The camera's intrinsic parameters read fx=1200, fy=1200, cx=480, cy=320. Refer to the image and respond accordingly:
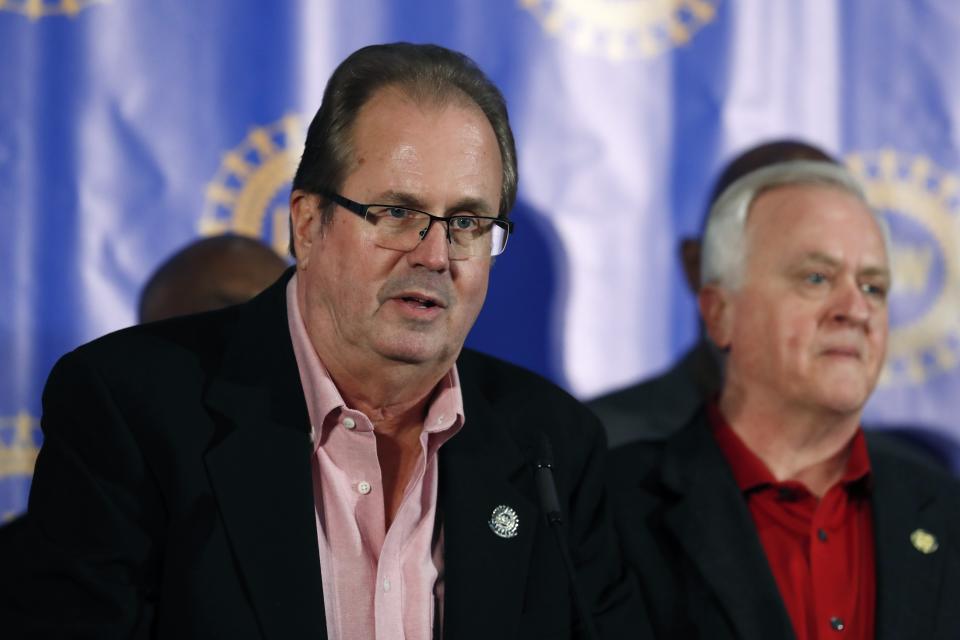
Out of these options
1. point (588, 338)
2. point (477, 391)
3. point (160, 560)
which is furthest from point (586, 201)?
point (160, 560)

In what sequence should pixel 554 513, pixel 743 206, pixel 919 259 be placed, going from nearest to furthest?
1. pixel 554 513
2. pixel 743 206
3. pixel 919 259

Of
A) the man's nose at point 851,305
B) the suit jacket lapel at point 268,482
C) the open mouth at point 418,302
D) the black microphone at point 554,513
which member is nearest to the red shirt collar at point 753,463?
the man's nose at point 851,305

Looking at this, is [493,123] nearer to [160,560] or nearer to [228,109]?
[160,560]

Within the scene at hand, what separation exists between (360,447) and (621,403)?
140 cm

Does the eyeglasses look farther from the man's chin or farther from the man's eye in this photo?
the man's chin

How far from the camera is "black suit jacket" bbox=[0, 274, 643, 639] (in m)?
1.71

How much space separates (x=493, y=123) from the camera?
2023mm

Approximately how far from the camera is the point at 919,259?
3346 mm

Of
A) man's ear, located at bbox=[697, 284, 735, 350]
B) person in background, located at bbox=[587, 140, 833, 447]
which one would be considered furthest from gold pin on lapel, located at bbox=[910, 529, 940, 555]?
person in background, located at bbox=[587, 140, 833, 447]

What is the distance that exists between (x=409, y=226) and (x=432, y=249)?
6cm

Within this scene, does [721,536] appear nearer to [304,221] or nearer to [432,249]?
[432,249]

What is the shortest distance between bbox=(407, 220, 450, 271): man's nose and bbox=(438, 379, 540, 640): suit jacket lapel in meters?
0.33

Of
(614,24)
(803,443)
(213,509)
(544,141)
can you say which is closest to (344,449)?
(213,509)

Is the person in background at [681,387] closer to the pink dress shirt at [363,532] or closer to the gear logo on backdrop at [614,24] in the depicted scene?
the gear logo on backdrop at [614,24]
